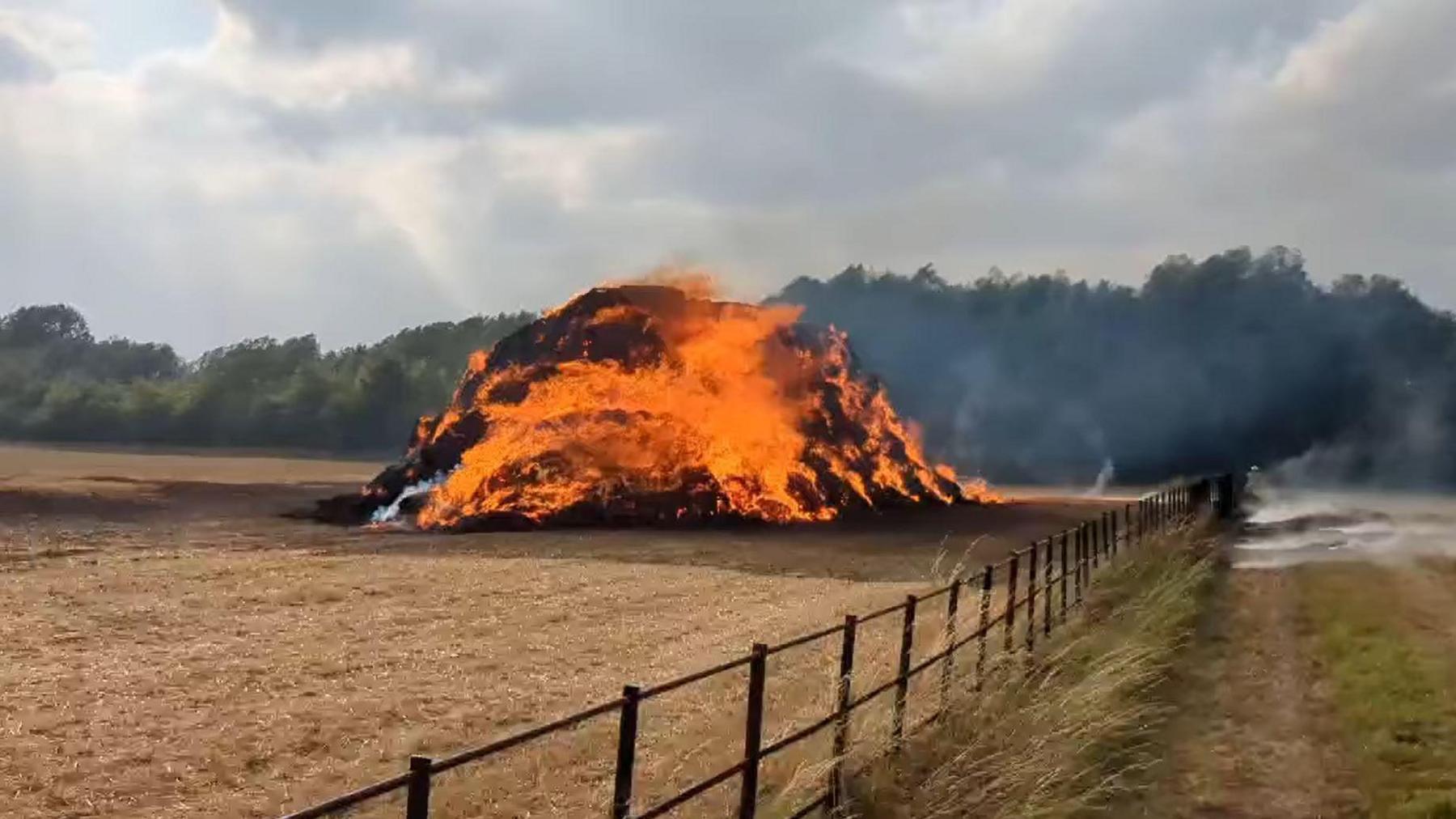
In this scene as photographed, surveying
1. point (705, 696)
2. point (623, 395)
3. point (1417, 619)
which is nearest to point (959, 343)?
point (623, 395)

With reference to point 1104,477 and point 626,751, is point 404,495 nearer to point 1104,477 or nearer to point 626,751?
point 626,751

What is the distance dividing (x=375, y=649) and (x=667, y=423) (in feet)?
66.7

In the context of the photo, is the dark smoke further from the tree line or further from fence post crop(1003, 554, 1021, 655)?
fence post crop(1003, 554, 1021, 655)

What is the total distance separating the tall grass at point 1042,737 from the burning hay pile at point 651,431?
789 inches

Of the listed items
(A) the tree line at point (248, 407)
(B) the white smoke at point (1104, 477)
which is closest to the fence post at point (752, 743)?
(B) the white smoke at point (1104, 477)

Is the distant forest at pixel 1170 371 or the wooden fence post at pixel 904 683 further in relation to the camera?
the distant forest at pixel 1170 371

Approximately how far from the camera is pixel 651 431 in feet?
108

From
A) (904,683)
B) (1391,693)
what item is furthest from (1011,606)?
(1391,693)

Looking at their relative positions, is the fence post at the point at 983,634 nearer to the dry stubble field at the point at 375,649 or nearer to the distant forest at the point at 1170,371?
the dry stubble field at the point at 375,649

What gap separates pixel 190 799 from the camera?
25.9 ft

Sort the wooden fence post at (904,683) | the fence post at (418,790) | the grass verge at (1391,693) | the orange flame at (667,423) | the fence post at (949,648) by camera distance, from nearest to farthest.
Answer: the fence post at (418,790) < the wooden fence post at (904,683) < the grass verge at (1391,693) < the fence post at (949,648) < the orange flame at (667,423)

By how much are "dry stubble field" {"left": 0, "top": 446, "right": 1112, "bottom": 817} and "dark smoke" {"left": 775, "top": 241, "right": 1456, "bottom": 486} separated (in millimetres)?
38787

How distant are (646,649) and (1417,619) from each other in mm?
9545

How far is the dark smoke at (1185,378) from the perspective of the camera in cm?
6316
